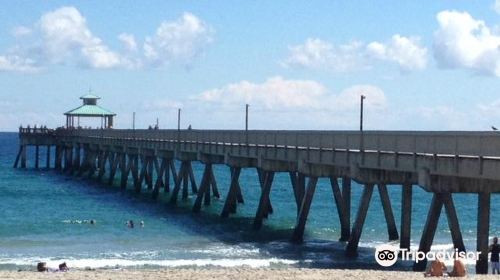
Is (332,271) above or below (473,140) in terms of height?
below

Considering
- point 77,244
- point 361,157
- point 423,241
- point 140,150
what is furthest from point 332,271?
point 140,150

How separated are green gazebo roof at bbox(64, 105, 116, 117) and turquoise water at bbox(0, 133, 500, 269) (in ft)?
68.7

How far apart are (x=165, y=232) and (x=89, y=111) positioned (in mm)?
50426

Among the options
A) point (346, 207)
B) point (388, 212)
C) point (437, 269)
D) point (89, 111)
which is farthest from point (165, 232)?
point (89, 111)

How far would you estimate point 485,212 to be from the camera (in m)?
25.8

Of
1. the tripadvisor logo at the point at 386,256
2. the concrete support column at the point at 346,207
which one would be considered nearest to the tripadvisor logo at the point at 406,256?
the tripadvisor logo at the point at 386,256

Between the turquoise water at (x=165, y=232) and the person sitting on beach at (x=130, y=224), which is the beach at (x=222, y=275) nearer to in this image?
the turquoise water at (x=165, y=232)

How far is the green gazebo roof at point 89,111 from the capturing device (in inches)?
3551

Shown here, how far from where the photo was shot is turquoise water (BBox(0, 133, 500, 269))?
108 feet

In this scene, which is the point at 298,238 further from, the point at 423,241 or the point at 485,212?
the point at 485,212

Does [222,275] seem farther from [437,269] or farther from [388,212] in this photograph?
[388,212]

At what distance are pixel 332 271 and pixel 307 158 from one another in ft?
34.5

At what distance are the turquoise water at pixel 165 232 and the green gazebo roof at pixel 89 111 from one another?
21.0 meters

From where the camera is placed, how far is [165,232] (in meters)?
41.6
